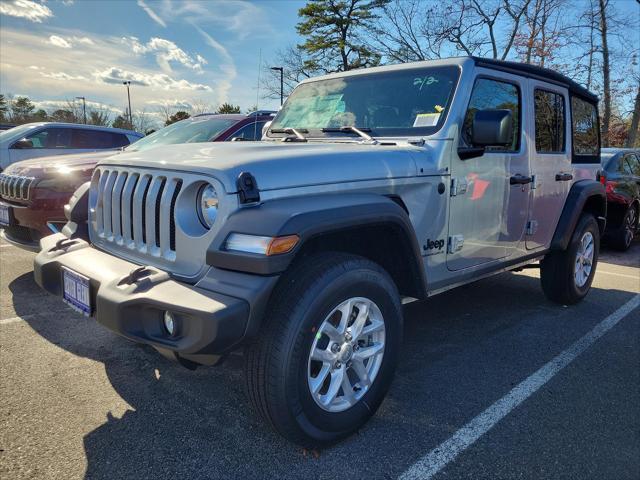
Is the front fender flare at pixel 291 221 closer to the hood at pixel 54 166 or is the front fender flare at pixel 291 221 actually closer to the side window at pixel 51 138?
the hood at pixel 54 166

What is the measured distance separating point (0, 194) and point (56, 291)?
280cm

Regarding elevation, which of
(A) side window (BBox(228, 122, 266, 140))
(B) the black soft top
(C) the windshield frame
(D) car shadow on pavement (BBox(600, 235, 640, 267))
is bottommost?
(D) car shadow on pavement (BBox(600, 235, 640, 267))

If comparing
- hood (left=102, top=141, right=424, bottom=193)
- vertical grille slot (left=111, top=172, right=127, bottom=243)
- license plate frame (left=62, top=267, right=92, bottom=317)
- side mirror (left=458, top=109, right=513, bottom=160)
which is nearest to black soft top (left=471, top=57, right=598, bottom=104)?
side mirror (left=458, top=109, right=513, bottom=160)

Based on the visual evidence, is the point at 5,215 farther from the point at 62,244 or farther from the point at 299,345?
the point at 299,345

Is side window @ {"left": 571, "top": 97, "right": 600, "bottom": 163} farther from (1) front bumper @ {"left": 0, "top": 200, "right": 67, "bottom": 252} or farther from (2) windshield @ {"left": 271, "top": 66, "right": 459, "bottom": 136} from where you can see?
(1) front bumper @ {"left": 0, "top": 200, "right": 67, "bottom": 252}

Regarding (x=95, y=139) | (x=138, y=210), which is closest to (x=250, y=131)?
(x=138, y=210)

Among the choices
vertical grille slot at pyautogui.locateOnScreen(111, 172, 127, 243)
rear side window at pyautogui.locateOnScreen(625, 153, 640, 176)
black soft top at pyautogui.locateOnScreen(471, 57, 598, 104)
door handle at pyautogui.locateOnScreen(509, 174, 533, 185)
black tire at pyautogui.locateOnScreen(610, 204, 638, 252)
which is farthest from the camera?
rear side window at pyautogui.locateOnScreen(625, 153, 640, 176)

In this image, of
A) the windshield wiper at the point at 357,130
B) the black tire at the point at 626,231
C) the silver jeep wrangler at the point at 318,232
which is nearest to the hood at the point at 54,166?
the silver jeep wrangler at the point at 318,232

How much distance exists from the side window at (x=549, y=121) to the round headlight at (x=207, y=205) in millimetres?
2806

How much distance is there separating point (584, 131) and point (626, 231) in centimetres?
420

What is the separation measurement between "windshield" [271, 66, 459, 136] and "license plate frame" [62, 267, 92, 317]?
177 cm

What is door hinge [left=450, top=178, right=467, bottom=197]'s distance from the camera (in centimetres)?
304

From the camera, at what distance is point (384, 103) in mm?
3334

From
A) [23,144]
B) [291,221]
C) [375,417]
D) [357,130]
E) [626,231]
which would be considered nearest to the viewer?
[291,221]
